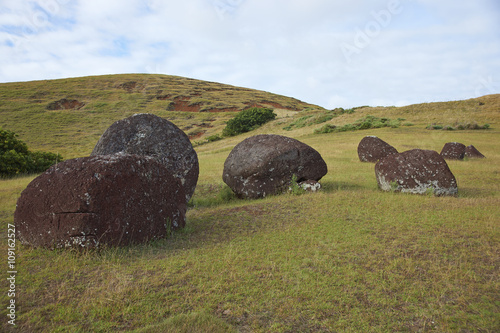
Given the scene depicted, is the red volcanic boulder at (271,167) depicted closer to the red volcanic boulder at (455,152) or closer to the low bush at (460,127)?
the red volcanic boulder at (455,152)

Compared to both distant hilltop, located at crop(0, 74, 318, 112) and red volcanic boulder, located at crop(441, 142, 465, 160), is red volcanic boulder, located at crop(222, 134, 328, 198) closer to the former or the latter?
red volcanic boulder, located at crop(441, 142, 465, 160)

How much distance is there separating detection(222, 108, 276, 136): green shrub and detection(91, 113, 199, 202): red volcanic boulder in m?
40.9

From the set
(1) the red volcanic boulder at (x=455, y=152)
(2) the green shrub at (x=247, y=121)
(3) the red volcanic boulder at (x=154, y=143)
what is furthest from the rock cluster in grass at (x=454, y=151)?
(2) the green shrub at (x=247, y=121)

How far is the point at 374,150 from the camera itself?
66.8 feet

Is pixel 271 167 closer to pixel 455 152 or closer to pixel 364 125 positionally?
pixel 455 152

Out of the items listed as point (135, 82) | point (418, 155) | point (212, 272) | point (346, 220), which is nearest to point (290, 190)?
point (346, 220)

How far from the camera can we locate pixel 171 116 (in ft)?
217

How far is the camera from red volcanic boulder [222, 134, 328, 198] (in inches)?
460

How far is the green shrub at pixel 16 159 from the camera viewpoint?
1730 centimetres

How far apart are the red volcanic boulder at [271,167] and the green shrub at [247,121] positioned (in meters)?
39.8

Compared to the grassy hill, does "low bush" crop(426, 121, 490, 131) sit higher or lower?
higher

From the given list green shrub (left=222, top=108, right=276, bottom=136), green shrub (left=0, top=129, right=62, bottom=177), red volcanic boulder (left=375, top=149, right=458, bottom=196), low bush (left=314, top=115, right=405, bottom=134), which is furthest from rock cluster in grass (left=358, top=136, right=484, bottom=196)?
green shrub (left=222, top=108, right=276, bottom=136)

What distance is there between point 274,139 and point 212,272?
7775mm

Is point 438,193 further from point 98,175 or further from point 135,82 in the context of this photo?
point 135,82
